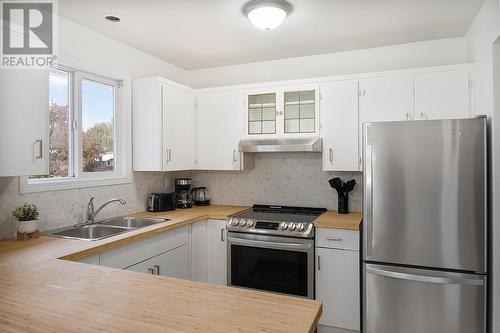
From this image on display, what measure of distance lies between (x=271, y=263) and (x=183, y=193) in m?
1.26

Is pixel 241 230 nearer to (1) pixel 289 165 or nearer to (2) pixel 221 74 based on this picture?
(1) pixel 289 165

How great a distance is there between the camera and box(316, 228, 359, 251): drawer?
2537 mm

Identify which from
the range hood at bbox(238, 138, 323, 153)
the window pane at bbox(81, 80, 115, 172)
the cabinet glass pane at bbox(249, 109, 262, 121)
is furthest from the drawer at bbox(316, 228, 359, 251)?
the window pane at bbox(81, 80, 115, 172)

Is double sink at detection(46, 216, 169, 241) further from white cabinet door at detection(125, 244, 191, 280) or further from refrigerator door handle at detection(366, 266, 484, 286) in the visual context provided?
refrigerator door handle at detection(366, 266, 484, 286)

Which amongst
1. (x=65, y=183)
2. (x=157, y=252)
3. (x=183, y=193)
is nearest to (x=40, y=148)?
(x=65, y=183)

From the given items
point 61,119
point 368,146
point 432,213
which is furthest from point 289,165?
point 61,119

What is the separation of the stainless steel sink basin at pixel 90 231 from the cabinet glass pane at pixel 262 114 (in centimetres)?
152

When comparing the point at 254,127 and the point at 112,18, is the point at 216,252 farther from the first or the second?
the point at 112,18

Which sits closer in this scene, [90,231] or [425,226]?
[425,226]

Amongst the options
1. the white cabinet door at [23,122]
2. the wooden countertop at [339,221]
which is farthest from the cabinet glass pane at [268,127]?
the white cabinet door at [23,122]

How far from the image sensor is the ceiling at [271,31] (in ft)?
7.26

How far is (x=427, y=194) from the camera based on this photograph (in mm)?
2180

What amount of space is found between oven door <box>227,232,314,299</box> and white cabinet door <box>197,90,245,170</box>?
0.81 metres

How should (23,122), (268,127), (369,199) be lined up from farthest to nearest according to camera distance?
(268,127) → (369,199) → (23,122)
